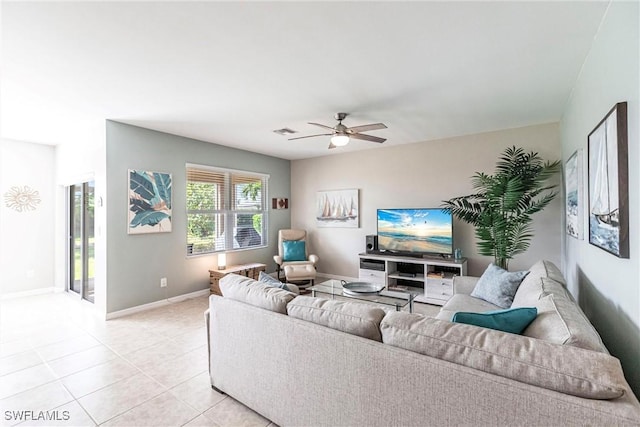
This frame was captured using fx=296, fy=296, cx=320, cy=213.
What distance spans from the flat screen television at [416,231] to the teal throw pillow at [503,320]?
2988 mm

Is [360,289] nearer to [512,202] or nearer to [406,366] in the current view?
[406,366]

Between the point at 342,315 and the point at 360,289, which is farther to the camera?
the point at 360,289

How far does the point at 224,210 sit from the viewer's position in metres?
5.19

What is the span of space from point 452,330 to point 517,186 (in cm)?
300

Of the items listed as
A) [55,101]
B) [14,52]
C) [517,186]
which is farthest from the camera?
[517,186]

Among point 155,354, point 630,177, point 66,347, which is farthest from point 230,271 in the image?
point 630,177

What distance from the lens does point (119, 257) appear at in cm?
378

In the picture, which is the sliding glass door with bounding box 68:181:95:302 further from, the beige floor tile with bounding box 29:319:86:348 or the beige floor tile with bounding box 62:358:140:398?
the beige floor tile with bounding box 62:358:140:398

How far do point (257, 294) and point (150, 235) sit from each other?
2.91 m

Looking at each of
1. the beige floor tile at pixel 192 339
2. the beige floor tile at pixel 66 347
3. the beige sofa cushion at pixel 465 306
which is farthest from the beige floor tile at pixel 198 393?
the beige sofa cushion at pixel 465 306

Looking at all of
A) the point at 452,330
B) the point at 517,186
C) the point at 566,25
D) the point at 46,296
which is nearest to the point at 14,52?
the point at 452,330

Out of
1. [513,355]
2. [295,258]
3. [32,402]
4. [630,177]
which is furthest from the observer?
[295,258]

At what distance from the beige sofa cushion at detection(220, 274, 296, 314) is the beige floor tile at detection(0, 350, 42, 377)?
6.73ft

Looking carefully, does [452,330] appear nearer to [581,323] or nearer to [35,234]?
[581,323]
